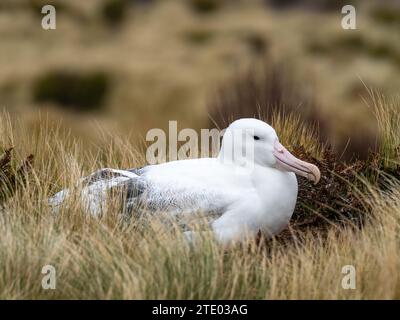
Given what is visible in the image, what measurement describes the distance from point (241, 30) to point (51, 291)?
26941mm

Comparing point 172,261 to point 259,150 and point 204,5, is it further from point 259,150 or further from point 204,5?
point 204,5

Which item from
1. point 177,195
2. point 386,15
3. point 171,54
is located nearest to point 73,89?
point 171,54

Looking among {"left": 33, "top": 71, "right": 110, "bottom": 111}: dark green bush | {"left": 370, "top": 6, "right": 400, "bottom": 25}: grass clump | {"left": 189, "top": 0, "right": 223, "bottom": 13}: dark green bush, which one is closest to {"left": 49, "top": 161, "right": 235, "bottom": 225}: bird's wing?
{"left": 33, "top": 71, "right": 110, "bottom": 111}: dark green bush

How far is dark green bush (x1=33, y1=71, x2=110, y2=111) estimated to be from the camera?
25.8 metres

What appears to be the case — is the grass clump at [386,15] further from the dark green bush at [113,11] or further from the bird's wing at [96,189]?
the bird's wing at [96,189]

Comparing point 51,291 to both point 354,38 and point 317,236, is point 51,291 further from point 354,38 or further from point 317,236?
point 354,38

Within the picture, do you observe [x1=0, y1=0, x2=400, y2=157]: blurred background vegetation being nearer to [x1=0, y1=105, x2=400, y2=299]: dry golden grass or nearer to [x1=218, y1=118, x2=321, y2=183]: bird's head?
[x1=218, y1=118, x2=321, y2=183]: bird's head

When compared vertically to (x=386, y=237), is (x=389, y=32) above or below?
above

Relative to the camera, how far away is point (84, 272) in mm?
5836

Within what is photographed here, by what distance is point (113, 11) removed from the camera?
119ft

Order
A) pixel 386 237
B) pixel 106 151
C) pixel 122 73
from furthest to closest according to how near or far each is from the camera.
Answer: pixel 122 73, pixel 106 151, pixel 386 237

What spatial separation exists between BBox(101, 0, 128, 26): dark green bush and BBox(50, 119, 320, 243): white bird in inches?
1158
